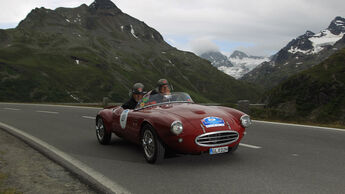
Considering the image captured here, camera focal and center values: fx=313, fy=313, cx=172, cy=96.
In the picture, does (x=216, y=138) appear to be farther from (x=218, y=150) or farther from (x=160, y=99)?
(x=160, y=99)

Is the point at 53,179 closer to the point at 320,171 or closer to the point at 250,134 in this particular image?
the point at 320,171

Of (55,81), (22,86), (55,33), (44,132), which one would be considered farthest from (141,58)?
(44,132)

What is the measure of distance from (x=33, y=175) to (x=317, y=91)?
6919 cm

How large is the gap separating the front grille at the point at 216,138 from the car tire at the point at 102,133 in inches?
128

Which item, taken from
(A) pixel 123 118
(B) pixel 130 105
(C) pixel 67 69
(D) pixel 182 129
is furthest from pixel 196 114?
(C) pixel 67 69

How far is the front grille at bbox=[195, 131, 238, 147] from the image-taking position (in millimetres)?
5109

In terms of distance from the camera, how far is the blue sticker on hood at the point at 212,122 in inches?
206

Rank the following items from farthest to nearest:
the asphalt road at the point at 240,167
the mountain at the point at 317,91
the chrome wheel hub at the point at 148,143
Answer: the mountain at the point at 317,91, the chrome wheel hub at the point at 148,143, the asphalt road at the point at 240,167

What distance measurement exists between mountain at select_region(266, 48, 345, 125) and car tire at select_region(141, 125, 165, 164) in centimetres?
4867

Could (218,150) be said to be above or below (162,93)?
below

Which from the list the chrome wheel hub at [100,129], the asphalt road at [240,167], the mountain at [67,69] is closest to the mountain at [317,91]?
the asphalt road at [240,167]

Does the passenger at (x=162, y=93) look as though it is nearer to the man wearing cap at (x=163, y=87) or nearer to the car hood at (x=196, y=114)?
the man wearing cap at (x=163, y=87)

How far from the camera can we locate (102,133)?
26.0 feet

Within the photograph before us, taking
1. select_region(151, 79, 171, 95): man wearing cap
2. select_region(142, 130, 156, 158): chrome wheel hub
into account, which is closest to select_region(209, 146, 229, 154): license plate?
select_region(142, 130, 156, 158): chrome wheel hub
